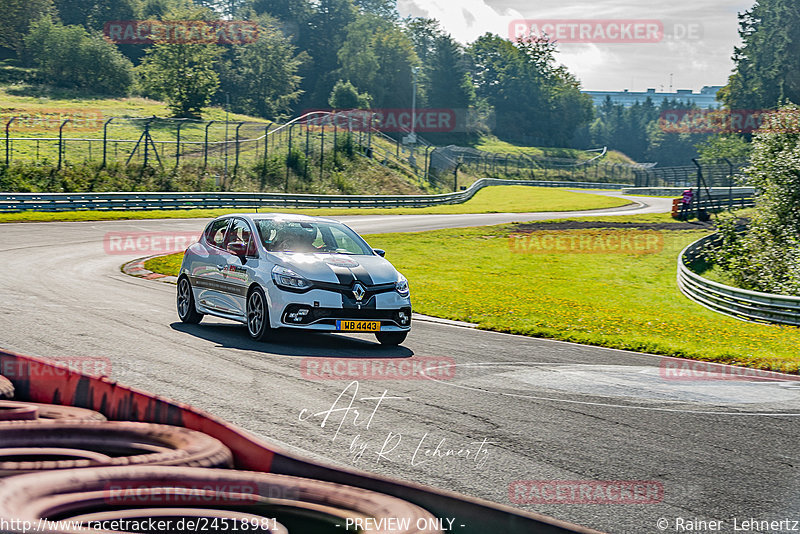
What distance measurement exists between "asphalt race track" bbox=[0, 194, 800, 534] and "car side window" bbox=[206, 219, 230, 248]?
4.13ft

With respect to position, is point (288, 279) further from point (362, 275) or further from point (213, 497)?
point (213, 497)

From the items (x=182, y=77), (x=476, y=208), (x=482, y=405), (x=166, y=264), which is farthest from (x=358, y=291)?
(x=182, y=77)

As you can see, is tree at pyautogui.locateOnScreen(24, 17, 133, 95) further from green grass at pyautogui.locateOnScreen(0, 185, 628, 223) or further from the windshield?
the windshield

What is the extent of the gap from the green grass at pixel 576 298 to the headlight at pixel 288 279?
4.74 m

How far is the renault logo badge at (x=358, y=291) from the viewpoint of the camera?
11.0 m

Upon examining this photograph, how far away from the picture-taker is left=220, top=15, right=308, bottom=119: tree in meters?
110

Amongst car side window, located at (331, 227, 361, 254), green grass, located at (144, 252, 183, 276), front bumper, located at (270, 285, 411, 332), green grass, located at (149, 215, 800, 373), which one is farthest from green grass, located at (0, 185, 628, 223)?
front bumper, located at (270, 285, 411, 332)

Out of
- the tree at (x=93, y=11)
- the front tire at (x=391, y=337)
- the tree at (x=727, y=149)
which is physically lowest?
the front tire at (x=391, y=337)

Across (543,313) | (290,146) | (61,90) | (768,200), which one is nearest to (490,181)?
(290,146)

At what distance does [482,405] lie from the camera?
7.82 meters

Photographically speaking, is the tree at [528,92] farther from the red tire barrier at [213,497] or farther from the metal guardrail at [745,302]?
the red tire barrier at [213,497]

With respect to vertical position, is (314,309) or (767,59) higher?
(767,59)

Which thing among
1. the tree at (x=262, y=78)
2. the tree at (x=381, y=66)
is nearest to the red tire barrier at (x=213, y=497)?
the tree at (x=262, y=78)

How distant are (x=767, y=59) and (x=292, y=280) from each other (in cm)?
12571
